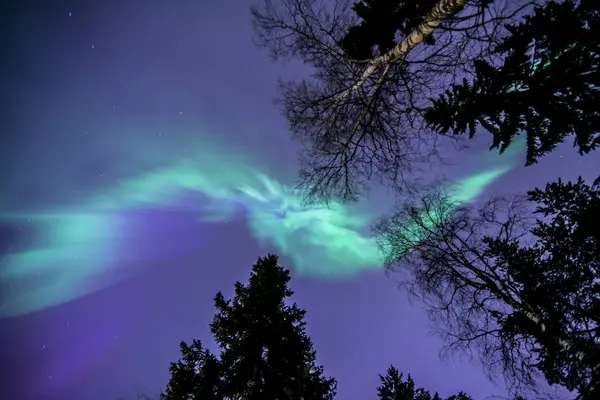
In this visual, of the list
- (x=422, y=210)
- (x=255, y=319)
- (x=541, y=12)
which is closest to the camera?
(x=541, y=12)

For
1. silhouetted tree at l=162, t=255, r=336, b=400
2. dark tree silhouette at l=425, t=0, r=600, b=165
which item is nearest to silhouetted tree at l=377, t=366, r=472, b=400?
silhouetted tree at l=162, t=255, r=336, b=400

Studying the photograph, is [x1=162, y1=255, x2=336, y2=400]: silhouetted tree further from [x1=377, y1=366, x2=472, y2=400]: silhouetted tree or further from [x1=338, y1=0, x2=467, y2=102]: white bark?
[x1=338, y1=0, x2=467, y2=102]: white bark

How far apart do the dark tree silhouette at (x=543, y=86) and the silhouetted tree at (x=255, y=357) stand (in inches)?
347

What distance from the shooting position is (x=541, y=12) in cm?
346

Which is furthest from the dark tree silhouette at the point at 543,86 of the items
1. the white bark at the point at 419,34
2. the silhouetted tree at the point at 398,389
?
the silhouetted tree at the point at 398,389

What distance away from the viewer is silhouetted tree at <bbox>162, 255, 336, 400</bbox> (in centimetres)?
862

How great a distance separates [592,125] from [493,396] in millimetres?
5840

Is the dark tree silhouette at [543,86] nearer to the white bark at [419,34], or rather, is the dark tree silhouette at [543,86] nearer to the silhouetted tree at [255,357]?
the white bark at [419,34]

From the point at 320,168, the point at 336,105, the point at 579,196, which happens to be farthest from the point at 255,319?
the point at 579,196

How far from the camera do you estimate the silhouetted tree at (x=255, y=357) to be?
340 inches

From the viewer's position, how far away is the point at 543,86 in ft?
12.3

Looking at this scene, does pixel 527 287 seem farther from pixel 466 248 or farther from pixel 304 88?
pixel 304 88

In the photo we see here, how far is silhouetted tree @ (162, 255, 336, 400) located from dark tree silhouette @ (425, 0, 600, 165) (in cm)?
881

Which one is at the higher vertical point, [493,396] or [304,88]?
[304,88]
